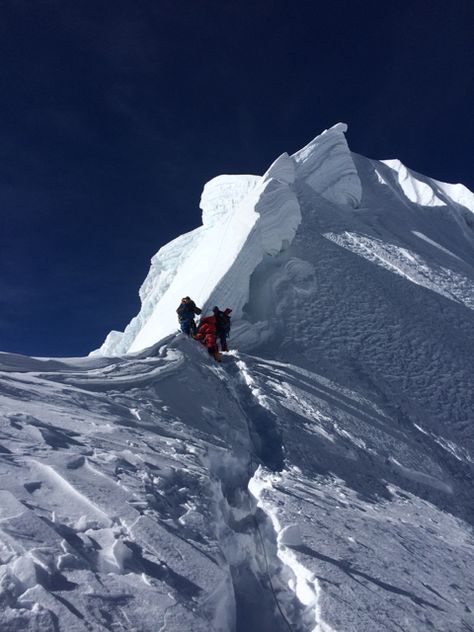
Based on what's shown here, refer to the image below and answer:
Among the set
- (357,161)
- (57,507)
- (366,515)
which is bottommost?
(366,515)

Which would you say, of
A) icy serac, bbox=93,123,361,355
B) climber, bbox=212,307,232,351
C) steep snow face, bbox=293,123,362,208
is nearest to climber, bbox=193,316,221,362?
climber, bbox=212,307,232,351

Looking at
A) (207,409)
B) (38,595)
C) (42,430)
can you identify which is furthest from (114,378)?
(38,595)

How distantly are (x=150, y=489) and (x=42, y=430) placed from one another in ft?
3.94

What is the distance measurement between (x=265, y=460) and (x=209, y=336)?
3.69 metres

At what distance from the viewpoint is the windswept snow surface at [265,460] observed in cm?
275

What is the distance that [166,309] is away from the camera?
14.2 meters

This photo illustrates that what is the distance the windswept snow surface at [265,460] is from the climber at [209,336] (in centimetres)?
30

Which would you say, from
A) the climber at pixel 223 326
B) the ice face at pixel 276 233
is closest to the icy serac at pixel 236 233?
the ice face at pixel 276 233

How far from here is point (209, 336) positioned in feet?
Result: 28.9

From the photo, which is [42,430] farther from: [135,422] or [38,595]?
[38,595]

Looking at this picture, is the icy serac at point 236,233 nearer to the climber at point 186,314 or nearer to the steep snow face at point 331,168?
the steep snow face at point 331,168

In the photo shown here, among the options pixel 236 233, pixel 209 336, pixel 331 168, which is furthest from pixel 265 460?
pixel 331 168

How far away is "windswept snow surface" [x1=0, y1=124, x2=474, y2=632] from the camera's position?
2.75 meters

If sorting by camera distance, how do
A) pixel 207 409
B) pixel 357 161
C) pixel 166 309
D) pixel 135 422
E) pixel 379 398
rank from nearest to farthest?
pixel 135 422 < pixel 207 409 < pixel 379 398 < pixel 166 309 < pixel 357 161
